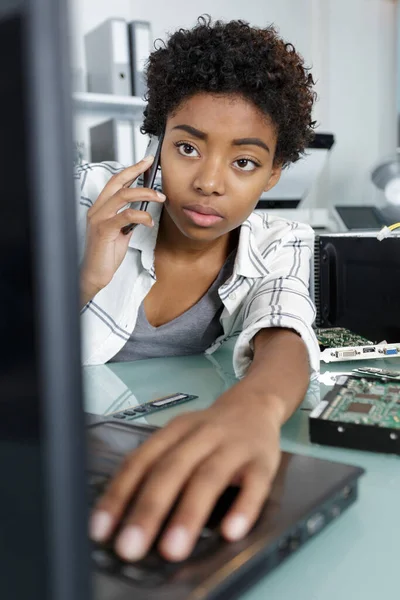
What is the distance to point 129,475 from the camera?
335mm

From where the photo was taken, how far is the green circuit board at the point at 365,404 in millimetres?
515

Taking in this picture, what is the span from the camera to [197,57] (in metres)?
0.93

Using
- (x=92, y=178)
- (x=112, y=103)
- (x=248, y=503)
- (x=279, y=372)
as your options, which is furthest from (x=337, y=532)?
(x=112, y=103)

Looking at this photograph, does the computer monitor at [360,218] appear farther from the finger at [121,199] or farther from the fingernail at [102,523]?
the fingernail at [102,523]

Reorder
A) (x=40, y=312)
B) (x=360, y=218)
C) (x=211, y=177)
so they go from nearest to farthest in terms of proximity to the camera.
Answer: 1. (x=40, y=312)
2. (x=211, y=177)
3. (x=360, y=218)

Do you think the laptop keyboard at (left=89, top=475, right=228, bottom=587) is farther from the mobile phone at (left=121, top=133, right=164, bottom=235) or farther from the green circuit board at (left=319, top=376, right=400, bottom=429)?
the mobile phone at (left=121, top=133, right=164, bottom=235)

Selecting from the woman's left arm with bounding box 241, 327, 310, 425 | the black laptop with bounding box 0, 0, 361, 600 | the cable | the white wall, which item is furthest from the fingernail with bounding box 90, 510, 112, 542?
the white wall

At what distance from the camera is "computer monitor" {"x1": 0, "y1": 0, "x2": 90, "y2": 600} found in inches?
6.5

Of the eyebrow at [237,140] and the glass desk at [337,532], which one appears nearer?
the glass desk at [337,532]

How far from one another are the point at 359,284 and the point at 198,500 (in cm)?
77

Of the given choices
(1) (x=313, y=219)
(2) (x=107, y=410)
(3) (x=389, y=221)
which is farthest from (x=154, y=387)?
(1) (x=313, y=219)

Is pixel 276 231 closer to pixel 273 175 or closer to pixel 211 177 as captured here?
pixel 273 175

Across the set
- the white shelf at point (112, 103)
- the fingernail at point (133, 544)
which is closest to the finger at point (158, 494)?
the fingernail at point (133, 544)

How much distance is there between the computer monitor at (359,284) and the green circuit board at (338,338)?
0.07 feet
